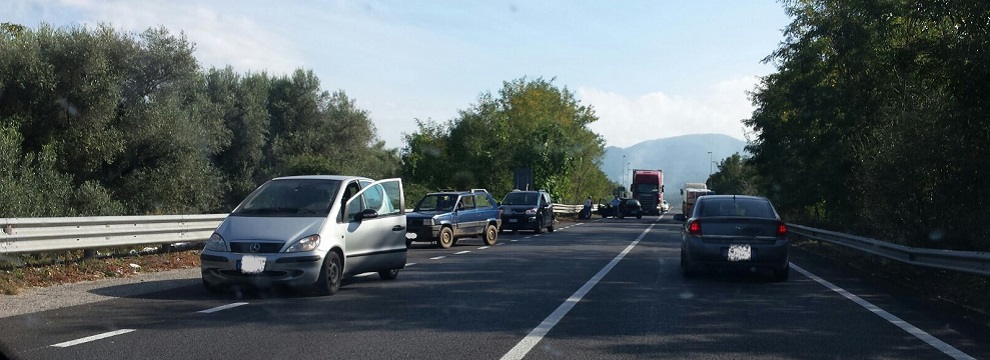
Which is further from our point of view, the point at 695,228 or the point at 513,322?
the point at 695,228

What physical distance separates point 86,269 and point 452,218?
1186cm

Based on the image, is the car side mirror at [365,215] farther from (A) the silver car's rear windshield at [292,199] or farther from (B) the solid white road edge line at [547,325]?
(B) the solid white road edge line at [547,325]

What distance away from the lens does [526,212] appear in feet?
111

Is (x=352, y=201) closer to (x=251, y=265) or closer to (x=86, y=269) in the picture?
(x=251, y=265)

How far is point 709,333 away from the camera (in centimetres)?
883

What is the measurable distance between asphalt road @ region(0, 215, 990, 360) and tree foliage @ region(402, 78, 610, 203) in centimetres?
4767

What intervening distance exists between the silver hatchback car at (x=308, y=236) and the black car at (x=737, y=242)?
15.2 feet

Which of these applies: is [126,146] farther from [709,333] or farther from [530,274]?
[709,333]

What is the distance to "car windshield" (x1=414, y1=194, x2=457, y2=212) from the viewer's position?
25.2 m

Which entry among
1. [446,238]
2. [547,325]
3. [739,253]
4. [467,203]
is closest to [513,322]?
[547,325]

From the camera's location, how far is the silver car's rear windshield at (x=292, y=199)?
482 inches

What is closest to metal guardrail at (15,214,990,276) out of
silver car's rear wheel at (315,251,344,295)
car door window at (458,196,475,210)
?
silver car's rear wheel at (315,251,344,295)

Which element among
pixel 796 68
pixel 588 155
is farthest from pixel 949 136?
pixel 588 155

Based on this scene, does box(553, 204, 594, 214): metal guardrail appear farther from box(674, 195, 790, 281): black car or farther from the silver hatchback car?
the silver hatchback car
